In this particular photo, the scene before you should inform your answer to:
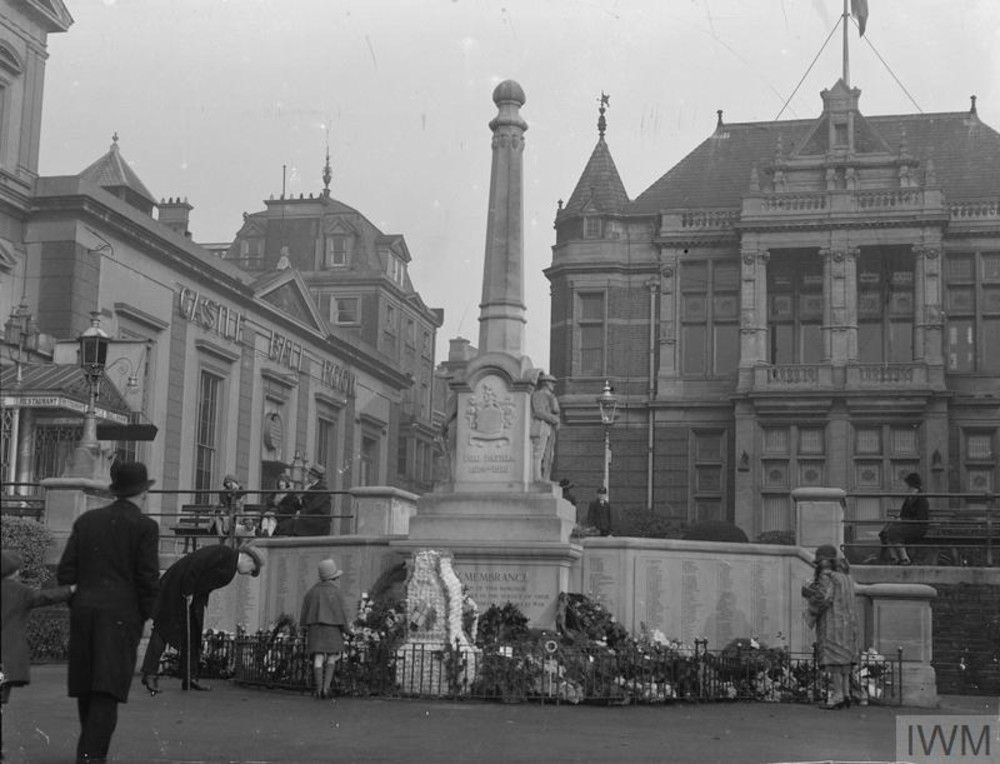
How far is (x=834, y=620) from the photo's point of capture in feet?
52.6

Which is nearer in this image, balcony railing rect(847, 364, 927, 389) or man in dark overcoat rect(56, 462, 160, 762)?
man in dark overcoat rect(56, 462, 160, 762)

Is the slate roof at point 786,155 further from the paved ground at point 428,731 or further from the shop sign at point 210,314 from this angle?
the paved ground at point 428,731

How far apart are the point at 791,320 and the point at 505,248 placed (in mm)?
26337

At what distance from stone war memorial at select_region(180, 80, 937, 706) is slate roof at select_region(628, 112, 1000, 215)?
26929mm

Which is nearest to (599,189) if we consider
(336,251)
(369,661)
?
(336,251)

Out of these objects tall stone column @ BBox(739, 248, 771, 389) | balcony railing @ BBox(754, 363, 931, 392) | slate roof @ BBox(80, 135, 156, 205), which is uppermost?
slate roof @ BBox(80, 135, 156, 205)

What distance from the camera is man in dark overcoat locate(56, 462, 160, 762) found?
8.55 meters

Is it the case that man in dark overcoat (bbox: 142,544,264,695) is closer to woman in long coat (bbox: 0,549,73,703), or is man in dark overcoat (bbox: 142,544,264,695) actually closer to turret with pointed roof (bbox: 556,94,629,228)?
woman in long coat (bbox: 0,549,73,703)

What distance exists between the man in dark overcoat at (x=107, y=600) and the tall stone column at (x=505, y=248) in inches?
368

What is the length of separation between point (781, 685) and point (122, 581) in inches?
383

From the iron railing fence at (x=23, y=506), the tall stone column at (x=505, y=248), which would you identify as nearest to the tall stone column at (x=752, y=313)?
the iron railing fence at (x=23, y=506)

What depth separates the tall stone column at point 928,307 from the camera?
134ft

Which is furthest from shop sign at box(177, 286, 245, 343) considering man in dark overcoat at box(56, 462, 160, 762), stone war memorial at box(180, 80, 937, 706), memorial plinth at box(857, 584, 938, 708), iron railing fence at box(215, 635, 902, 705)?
man in dark overcoat at box(56, 462, 160, 762)

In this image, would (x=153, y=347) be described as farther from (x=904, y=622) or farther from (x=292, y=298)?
(x=904, y=622)
